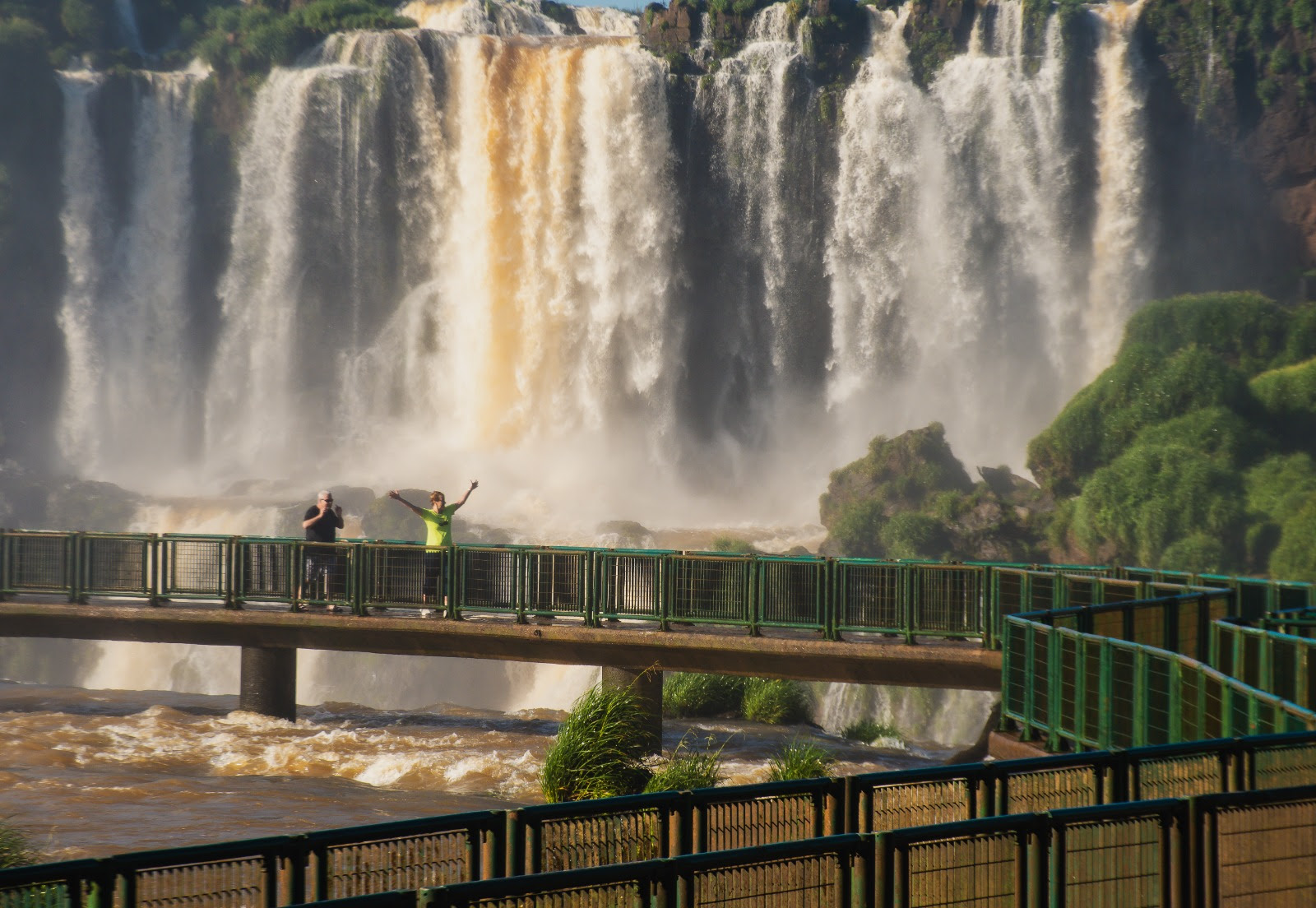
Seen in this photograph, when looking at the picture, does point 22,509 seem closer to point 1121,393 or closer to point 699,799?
point 1121,393

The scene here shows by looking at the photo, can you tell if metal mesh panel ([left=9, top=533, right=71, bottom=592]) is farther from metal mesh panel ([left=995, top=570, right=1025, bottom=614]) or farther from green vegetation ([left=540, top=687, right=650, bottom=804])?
metal mesh panel ([left=995, top=570, right=1025, bottom=614])

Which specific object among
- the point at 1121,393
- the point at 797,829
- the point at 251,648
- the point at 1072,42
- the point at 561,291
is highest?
the point at 1072,42

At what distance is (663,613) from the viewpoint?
18.7 metres

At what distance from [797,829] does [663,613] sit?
12379 mm

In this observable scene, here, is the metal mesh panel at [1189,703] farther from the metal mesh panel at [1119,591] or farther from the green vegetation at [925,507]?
the green vegetation at [925,507]

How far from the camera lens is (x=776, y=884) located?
515 cm

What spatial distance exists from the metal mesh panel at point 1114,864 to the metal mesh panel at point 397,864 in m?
2.46

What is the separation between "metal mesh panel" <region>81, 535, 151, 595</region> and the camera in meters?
21.3

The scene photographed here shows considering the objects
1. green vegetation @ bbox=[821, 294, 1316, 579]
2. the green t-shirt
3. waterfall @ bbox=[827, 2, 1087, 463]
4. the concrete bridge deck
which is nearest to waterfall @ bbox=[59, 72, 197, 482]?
waterfall @ bbox=[827, 2, 1087, 463]

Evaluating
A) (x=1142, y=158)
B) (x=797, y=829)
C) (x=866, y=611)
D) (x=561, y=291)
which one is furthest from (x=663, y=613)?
(x=1142, y=158)

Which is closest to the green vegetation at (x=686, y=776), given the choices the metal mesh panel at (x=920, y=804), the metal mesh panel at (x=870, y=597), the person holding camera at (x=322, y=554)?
the metal mesh panel at (x=870, y=597)

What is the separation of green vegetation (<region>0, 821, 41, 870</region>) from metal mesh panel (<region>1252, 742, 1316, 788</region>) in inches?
313

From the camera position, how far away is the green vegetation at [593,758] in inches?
543

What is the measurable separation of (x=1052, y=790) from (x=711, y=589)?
12065 mm
